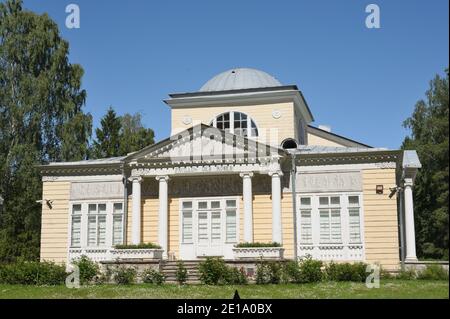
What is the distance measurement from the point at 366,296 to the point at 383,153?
9.93m

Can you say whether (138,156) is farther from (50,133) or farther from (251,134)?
(50,133)

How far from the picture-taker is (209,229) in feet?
85.1

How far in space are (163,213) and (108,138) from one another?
21.1 metres

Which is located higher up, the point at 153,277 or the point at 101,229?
the point at 101,229

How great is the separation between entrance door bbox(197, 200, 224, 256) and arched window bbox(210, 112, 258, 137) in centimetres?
608

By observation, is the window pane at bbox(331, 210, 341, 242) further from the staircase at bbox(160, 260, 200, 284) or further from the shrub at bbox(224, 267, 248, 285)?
the staircase at bbox(160, 260, 200, 284)

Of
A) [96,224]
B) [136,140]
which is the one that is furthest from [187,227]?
[136,140]

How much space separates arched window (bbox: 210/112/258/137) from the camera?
31.0 meters

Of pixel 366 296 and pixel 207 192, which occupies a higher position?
pixel 207 192

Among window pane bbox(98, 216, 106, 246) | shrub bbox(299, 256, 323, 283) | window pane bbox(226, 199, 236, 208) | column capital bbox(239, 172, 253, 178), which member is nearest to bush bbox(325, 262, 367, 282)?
shrub bbox(299, 256, 323, 283)

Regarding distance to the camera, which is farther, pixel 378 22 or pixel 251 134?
pixel 251 134

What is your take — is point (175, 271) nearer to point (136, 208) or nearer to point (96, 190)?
point (136, 208)

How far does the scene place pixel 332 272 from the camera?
2102 cm
